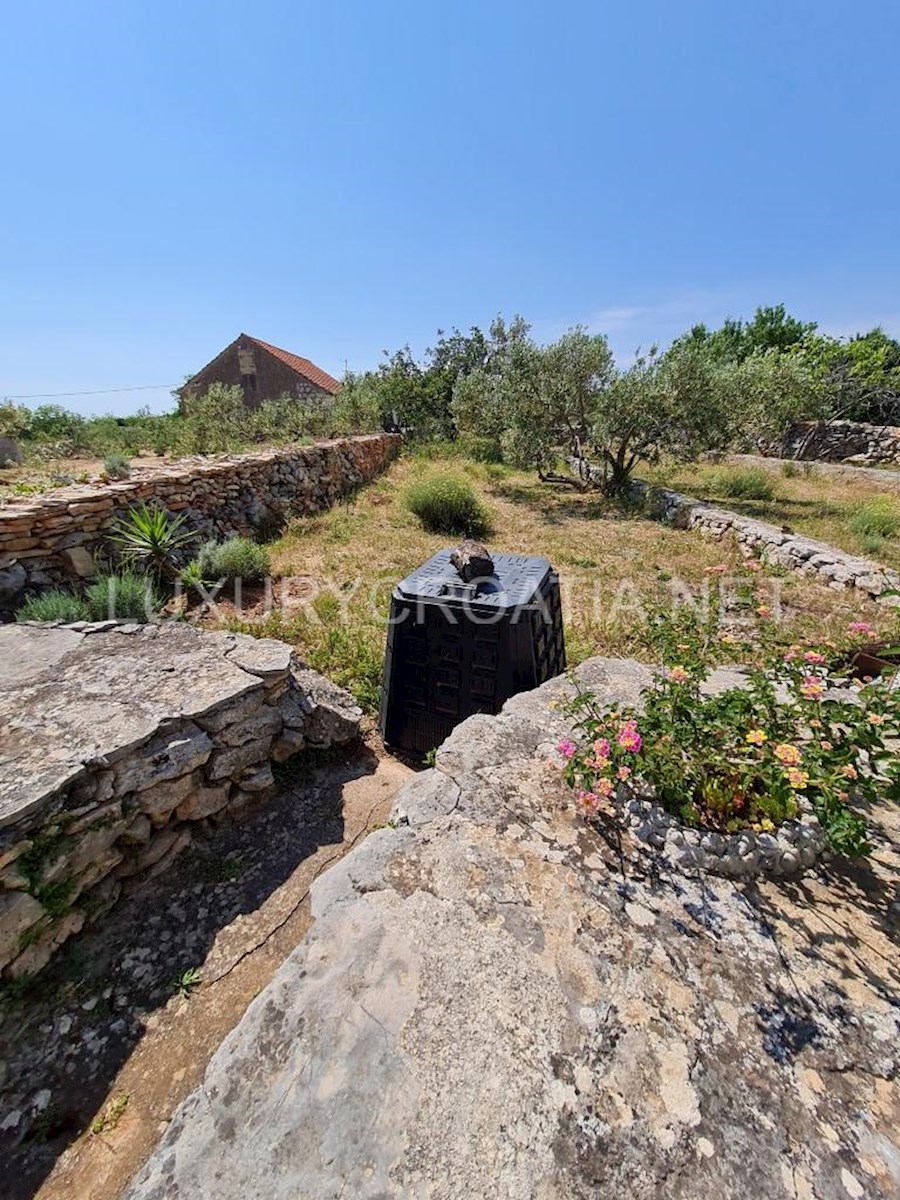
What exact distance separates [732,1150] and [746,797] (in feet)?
2.98

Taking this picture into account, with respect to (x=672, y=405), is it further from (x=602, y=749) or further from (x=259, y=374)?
(x=259, y=374)

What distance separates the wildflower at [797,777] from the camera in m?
1.34

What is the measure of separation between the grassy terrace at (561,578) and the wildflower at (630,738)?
1.04 m

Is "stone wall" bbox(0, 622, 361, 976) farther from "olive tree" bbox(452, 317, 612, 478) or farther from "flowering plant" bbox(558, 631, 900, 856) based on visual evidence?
"olive tree" bbox(452, 317, 612, 478)

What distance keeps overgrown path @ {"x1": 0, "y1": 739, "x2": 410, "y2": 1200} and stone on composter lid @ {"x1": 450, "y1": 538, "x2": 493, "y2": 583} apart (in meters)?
1.42

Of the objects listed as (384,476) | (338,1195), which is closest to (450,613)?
(338,1195)

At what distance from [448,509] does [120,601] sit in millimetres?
5220

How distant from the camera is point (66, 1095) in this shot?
154 centimetres

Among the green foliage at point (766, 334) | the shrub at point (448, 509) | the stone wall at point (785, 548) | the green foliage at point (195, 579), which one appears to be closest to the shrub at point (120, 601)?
the green foliage at point (195, 579)

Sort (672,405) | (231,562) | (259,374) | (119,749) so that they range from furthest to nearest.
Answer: (259,374)
(672,405)
(231,562)
(119,749)

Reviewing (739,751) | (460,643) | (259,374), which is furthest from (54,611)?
(259,374)

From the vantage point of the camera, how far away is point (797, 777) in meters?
1.36

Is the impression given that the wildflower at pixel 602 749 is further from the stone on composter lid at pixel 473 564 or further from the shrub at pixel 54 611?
the shrub at pixel 54 611

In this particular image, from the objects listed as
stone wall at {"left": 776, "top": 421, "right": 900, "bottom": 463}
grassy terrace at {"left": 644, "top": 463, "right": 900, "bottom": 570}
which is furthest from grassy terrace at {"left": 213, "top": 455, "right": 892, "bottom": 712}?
stone wall at {"left": 776, "top": 421, "right": 900, "bottom": 463}
